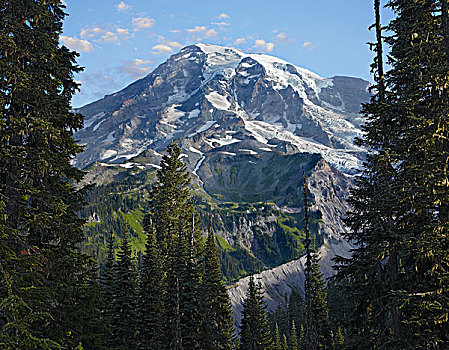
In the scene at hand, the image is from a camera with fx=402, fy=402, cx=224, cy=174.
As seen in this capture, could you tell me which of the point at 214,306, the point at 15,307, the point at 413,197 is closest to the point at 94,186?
the point at 15,307

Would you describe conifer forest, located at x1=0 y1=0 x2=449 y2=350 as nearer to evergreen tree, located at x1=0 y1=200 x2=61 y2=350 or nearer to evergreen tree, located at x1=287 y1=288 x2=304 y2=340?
evergreen tree, located at x1=0 y1=200 x2=61 y2=350

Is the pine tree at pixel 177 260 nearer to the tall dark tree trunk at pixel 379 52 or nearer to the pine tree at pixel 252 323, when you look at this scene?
the pine tree at pixel 252 323

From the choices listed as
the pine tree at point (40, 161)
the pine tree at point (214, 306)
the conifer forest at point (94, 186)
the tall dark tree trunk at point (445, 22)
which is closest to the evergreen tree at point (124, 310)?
the pine tree at point (214, 306)

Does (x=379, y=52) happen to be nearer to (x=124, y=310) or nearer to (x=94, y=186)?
(x=94, y=186)

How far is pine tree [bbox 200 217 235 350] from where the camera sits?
3570 centimetres

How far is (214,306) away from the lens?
3956 cm

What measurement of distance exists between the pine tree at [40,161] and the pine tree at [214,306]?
22259 millimetres

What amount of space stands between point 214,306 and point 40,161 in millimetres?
30038

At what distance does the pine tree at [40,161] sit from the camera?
13.0 metres

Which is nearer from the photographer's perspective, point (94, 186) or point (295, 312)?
point (94, 186)

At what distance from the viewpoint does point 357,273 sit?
17.8m

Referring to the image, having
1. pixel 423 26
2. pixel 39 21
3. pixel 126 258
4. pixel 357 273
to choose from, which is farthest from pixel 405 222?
pixel 126 258

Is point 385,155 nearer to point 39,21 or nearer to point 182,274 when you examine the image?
point 39,21

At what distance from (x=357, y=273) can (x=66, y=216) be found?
40.5 feet
